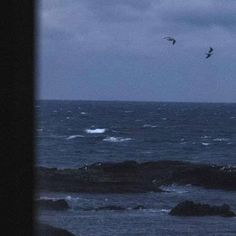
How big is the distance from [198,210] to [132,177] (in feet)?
35.1

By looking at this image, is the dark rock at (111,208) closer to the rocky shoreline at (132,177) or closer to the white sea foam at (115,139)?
the rocky shoreline at (132,177)

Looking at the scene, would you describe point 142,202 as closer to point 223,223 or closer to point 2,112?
point 223,223

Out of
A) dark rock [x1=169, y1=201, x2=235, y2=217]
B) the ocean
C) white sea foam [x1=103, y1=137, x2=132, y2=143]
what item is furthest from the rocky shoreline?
white sea foam [x1=103, y1=137, x2=132, y2=143]

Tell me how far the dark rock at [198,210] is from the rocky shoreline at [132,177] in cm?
638

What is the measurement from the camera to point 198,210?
87.2 ft

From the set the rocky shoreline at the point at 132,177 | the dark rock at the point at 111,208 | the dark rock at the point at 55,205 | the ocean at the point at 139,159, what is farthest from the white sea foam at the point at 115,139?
the dark rock at the point at 55,205

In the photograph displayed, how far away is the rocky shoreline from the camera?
33438mm

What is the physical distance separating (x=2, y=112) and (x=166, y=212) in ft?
74.7

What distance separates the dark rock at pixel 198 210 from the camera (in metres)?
26.2

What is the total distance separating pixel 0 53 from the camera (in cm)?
435

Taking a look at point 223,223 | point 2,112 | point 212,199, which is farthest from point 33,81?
point 212,199

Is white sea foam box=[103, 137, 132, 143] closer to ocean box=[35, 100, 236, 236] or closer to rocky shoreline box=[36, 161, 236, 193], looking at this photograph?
ocean box=[35, 100, 236, 236]

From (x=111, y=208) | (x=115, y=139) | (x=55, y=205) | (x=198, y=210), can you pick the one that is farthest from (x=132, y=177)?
(x=115, y=139)

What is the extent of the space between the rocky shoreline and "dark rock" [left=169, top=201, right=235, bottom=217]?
6.38m
